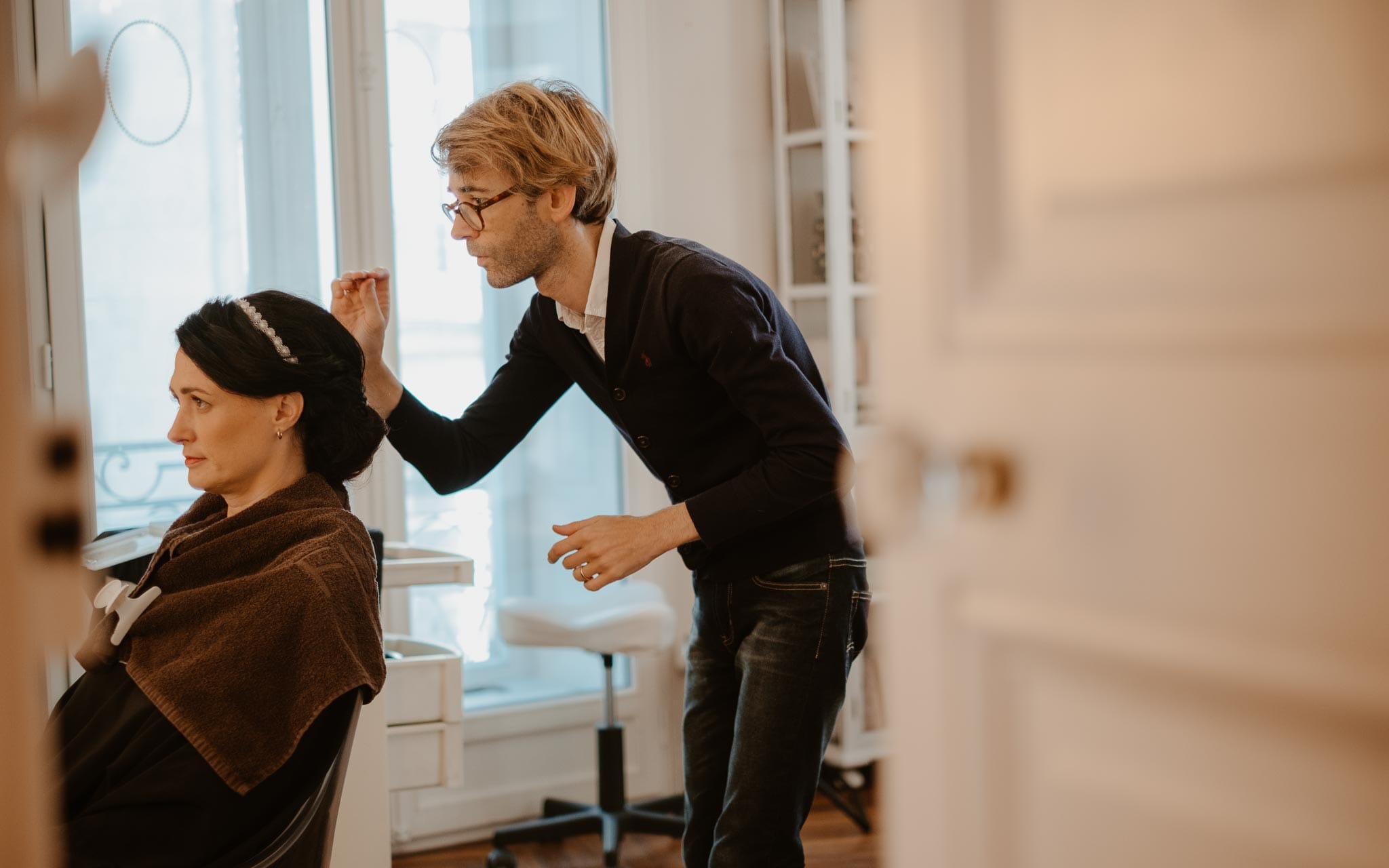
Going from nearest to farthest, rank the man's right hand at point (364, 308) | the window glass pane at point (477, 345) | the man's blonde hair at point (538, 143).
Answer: the man's blonde hair at point (538, 143)
the man's right hand at point (364, 308)
the window glass pane at point (477, 345)

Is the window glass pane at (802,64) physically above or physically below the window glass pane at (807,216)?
above

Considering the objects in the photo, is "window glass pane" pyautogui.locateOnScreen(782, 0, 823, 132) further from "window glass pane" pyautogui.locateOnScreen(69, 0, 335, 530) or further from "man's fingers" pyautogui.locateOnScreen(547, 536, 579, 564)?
"man's fingers" pyautogui.locateOnScreen(547, 536, 579, 564)

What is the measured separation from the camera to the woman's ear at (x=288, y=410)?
1.60 metres

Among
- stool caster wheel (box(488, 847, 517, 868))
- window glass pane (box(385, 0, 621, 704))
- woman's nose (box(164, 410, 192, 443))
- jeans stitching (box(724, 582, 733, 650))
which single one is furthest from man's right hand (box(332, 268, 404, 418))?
stool caster wheel (box(488, 847, 517, 868))

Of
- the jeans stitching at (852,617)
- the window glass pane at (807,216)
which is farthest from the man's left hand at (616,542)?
the window glass pane at (807,216)

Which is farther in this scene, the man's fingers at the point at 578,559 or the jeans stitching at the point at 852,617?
the jeans stitching at the point at 852,617

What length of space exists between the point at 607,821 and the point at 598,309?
63.9 inches

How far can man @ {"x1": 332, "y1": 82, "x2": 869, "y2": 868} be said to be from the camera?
148 centimetres

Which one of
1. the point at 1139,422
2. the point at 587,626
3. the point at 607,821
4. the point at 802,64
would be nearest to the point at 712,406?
the point at 1139,422

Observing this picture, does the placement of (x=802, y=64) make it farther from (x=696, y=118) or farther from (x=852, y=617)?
(x=852, y=617)

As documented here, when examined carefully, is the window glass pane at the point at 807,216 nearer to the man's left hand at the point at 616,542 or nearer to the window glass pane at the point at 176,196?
the window glass pane at the point at 176,196

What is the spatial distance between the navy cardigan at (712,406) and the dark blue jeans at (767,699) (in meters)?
0.04

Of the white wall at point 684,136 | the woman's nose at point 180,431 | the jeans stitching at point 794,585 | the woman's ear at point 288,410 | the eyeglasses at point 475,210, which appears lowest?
the jeans stitching at point 794,585

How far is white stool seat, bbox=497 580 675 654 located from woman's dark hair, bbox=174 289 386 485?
4.05 ft
